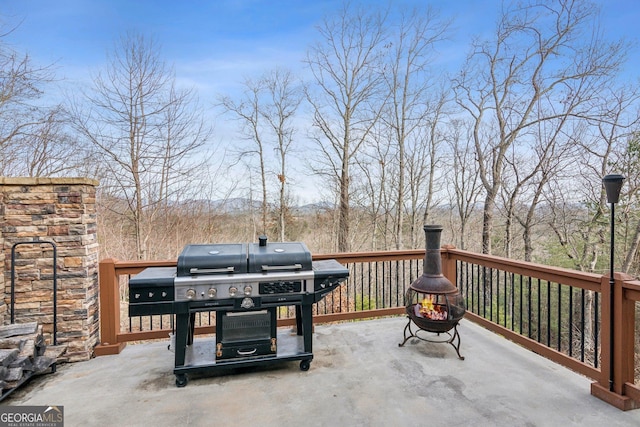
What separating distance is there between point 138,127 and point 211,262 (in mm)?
5844

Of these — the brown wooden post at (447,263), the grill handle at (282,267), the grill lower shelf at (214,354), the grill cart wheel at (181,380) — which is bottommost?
the grill cart wheel at (181,380)

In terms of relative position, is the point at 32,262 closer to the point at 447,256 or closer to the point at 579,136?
the point at 447,256

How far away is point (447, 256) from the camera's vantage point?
4137 mm

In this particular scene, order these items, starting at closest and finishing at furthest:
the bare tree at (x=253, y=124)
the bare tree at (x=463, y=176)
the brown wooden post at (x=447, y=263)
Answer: the brown wooden post at (x=447, y=263) → the bare tree at (x=253, y=124) → the bare tree at (x=463, y=176)

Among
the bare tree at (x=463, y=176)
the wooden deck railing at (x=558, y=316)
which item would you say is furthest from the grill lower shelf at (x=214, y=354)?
the bare tree at (x=463, y=176)

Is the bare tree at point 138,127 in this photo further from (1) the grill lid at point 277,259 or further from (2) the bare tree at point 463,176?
(2) the bare tree at point 463,176

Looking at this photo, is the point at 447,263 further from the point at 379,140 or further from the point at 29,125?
the point at 29,125

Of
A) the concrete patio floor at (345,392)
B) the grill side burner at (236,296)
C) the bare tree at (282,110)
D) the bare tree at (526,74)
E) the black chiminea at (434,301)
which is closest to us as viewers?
the concrete patio floor at (345,392)

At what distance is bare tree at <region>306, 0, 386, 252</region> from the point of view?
9.66 meters

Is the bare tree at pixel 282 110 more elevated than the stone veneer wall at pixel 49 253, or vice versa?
the bare tree at pixel 282 110

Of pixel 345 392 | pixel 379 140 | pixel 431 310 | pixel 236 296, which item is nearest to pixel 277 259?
pixel 236 296

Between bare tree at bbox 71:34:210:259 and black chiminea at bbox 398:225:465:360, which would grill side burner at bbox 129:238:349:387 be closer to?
black chiminea at bbox 398:225:465:360

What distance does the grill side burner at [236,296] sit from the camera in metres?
2.50

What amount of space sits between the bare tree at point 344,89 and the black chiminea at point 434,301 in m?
6.92
